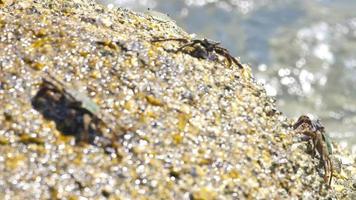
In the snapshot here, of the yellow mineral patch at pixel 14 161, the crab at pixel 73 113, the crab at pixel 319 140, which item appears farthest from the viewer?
the crab at pixel 319 140

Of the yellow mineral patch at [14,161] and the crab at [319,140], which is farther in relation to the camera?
the crab at [319,140]

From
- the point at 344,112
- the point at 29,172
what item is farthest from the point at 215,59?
the point at 344,112

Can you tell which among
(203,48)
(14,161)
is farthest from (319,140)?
(14,161)

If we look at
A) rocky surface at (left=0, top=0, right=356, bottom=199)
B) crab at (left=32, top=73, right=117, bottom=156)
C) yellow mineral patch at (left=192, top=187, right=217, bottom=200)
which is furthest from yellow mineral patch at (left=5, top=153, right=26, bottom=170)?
yellow mineral patch at (left=192, top=187, right=217, bottom=200)

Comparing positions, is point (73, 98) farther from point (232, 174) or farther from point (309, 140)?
point (309, 140)

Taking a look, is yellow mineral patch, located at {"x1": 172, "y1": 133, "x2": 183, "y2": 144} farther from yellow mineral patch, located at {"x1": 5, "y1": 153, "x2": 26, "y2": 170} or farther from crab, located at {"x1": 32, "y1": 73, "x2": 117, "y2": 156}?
yellow mineral patch, located at {"x1": 5, "y1": 153, "x2": 26, "y2": 170}

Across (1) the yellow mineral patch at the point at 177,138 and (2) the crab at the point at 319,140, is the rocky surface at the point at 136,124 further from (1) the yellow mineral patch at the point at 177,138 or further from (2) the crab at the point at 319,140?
(2) the crab at the point at 319,140

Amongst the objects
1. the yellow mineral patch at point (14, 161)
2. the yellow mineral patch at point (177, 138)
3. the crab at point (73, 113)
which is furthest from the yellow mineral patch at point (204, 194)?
the yellow mineral patch at point (14, 161)
